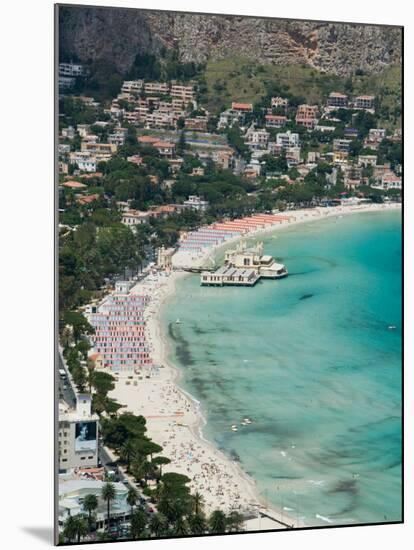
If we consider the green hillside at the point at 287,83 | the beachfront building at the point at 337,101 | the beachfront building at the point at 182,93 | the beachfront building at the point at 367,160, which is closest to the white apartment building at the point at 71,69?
the beachfront building at the point at 182,93

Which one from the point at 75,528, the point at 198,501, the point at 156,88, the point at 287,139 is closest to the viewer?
the point at 75,528

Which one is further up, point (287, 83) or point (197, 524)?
point (287, 83)

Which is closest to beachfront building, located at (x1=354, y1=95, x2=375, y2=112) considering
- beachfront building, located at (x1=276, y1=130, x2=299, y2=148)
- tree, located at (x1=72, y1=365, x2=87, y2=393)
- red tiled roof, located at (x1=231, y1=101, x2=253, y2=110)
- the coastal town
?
the coastal town

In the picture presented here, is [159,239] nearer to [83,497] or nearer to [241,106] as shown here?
[241,106]

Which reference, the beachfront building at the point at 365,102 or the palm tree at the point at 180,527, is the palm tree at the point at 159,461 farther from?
the beachfront building at the point at 365,102

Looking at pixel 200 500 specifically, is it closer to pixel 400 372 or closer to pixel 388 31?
pixel 400 372

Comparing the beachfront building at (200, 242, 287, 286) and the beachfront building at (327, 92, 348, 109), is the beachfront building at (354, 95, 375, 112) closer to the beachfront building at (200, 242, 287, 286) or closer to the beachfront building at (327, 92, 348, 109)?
the beachfront building at (327, 92, 348, 109)

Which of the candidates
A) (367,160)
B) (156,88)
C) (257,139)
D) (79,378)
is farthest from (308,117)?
(79,378)
